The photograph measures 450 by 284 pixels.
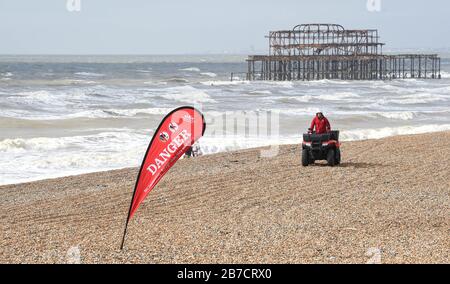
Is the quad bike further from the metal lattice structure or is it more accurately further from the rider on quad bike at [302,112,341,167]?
the metal lattice structure

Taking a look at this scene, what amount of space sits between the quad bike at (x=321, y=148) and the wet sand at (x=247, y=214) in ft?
0.67

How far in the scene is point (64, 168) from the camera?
17359 millimetres

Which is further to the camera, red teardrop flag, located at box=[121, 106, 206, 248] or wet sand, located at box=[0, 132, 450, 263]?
wet sand, located at box=[0, 132, 450, 263]

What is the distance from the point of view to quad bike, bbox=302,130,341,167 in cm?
1507

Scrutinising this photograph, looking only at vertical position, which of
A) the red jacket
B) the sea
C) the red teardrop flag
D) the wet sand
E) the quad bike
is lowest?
the sea

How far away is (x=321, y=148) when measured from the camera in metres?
15.1

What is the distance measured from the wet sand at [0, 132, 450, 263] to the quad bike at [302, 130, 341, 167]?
→ 205 millimetres

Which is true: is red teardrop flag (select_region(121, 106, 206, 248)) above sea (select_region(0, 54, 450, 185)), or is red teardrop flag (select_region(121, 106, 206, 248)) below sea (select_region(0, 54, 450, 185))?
above

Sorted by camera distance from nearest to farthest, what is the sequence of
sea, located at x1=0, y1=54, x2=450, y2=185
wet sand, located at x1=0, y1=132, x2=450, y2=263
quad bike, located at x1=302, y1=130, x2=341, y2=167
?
wet sand, located at x1=0, y1=132, x2=450, y2=263, quad bike, located at x1=302, y1=130, x2=341, y2=167, sea, located at x1=0, y1=54, x2=450, y2=185

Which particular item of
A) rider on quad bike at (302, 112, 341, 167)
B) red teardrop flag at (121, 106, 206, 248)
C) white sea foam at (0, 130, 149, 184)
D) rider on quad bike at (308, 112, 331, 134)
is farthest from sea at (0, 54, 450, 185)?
red teardrop flag at (121, 106, 206, 248)

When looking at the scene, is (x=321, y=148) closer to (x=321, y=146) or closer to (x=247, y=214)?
(x=321, y=146)

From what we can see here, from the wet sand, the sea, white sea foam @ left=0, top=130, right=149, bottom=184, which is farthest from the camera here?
the sea

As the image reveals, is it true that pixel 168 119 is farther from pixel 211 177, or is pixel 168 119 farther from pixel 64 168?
pixel 64 168

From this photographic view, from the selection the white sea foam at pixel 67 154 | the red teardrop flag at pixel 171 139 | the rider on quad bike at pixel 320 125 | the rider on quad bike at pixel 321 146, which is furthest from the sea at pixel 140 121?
the red teardrop flag at pixel 171 139
